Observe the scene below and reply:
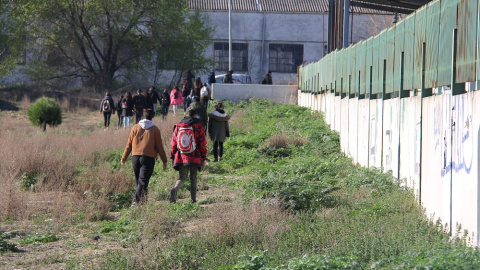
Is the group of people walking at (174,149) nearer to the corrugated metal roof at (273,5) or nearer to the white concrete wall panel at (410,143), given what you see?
the white concrete wall panel at (410,143)

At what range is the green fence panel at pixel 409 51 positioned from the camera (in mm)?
9688

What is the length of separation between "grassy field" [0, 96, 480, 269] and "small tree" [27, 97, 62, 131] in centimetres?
1036

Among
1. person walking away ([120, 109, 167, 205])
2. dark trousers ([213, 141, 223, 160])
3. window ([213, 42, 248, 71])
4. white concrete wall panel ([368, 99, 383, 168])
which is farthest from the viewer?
window ([213, 42, 248, 71])

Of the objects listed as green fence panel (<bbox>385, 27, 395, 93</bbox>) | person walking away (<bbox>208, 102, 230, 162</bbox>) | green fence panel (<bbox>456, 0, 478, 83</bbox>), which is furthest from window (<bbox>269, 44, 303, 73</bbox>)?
green fence panel (<bbox>456, 0, 478, 83</bbox>)

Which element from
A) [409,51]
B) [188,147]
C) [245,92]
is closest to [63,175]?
[188,147]

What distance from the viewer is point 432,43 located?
8.55 meters

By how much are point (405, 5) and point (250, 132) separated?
643 cm

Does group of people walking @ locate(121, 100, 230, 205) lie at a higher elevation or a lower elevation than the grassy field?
higher

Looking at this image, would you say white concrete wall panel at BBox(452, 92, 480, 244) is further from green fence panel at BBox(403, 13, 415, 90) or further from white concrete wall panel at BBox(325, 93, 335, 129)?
white concrete wall panel at BBox(325, 93, 335, 129)

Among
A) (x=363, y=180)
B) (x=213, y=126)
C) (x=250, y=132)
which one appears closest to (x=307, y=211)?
(x=363, y=180)

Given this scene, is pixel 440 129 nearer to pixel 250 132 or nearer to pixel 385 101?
pixel 385 101

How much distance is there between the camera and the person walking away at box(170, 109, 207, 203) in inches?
422

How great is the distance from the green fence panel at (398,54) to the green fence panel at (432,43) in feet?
4.81

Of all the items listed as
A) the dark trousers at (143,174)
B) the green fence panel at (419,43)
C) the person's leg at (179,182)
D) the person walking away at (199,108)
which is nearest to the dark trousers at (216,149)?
the person walking away at (199,108)
